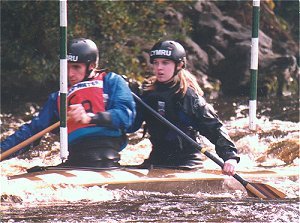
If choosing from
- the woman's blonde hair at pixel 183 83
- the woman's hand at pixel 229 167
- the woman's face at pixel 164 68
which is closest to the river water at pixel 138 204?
the woman's hand at pixel 229 167

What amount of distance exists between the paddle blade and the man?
1055mm

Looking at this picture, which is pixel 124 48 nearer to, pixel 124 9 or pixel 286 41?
pixel 124 9

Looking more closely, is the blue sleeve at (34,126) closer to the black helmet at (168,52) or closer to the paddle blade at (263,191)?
the black helmet at (168,52)

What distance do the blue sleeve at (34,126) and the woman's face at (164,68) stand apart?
0.84 meters

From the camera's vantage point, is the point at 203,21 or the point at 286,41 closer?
the point at 203,21

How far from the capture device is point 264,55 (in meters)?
16.3

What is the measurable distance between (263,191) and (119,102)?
1285mm

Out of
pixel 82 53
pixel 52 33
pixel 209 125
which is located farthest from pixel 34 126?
pixel 52 33

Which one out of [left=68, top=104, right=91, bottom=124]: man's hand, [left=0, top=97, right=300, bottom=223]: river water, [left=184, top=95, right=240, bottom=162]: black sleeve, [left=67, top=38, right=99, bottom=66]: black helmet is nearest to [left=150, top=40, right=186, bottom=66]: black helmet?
[left=184, top=95, right=240, bottom=162]: black sleeve

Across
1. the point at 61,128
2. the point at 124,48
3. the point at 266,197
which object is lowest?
the point at 266,197

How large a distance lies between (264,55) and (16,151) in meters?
10.8

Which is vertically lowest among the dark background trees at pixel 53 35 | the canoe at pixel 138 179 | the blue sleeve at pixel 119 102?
the canoe at pixel 138 179

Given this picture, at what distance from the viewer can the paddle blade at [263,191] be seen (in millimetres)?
6270

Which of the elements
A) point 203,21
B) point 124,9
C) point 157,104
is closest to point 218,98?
point 203,21
